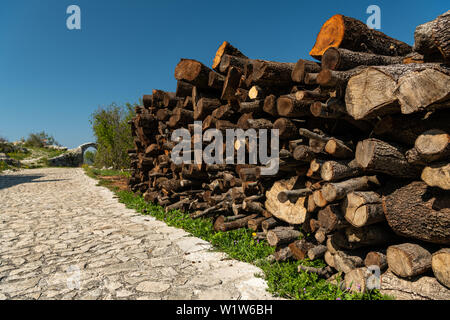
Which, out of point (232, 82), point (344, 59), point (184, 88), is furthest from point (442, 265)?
point (184, 88)

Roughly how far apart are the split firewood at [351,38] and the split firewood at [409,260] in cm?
222

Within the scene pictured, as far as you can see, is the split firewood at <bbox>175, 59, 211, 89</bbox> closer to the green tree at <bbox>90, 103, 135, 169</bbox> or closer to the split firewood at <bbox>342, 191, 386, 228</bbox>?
the split firewood at <bbox>342, 191, 386, 228</bbox>

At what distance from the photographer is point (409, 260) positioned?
222 cm

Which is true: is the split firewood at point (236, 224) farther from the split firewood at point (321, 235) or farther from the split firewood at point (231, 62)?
the split firewood at point (231, 62)

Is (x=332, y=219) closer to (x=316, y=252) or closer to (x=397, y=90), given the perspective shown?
(x=316, y=252)

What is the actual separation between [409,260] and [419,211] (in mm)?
431

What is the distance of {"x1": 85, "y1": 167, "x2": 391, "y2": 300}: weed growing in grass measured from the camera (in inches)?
99.0

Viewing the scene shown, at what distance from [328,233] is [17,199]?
9.63m

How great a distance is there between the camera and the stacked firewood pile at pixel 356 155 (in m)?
2.08

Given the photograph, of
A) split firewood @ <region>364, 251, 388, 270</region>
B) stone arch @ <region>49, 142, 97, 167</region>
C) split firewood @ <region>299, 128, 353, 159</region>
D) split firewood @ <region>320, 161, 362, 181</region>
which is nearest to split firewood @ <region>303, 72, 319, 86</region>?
split firewood @ <region>299, 128, 353, 159</region>
